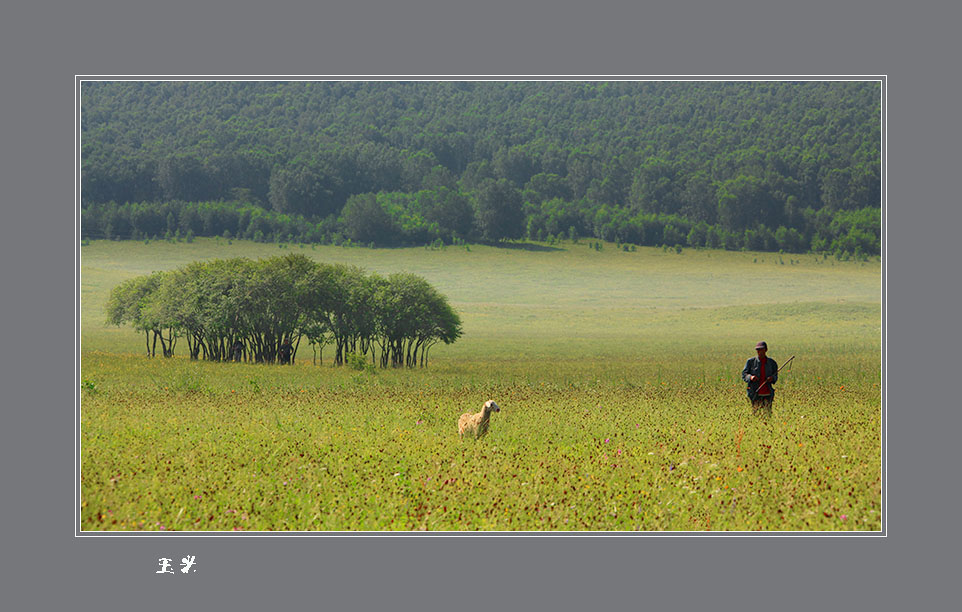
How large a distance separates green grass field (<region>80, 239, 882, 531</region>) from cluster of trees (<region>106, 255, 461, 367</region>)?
49 cm

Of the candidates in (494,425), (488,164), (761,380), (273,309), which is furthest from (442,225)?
(761,380)

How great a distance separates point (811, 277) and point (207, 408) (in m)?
19.6

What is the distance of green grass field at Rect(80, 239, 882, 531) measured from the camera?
8.91 m

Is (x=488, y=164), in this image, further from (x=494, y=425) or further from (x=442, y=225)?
(x=494, y=425)

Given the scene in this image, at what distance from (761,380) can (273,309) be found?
1356 cm

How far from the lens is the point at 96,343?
16.0m

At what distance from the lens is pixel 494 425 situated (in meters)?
12.5

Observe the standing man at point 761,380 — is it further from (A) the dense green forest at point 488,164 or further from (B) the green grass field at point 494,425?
(A) the dense green forest at point 488,164

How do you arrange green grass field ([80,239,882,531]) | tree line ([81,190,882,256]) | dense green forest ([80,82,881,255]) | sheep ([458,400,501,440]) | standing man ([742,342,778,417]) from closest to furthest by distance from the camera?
green grass field ([80,239,882,531]), sheep ([458,400,501,440]), standing man ([742,342,778,417]), dense green forest ([80,82,881,255]), tree line ([81,190,882,256])

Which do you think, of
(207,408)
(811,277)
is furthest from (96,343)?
(811,277)

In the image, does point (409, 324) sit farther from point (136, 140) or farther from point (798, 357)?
point (798, 357)

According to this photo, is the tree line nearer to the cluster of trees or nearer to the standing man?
the cluster of trees

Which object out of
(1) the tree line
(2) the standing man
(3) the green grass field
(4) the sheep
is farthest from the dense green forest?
(4) the sheep

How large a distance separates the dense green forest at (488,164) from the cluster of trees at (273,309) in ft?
3.45
